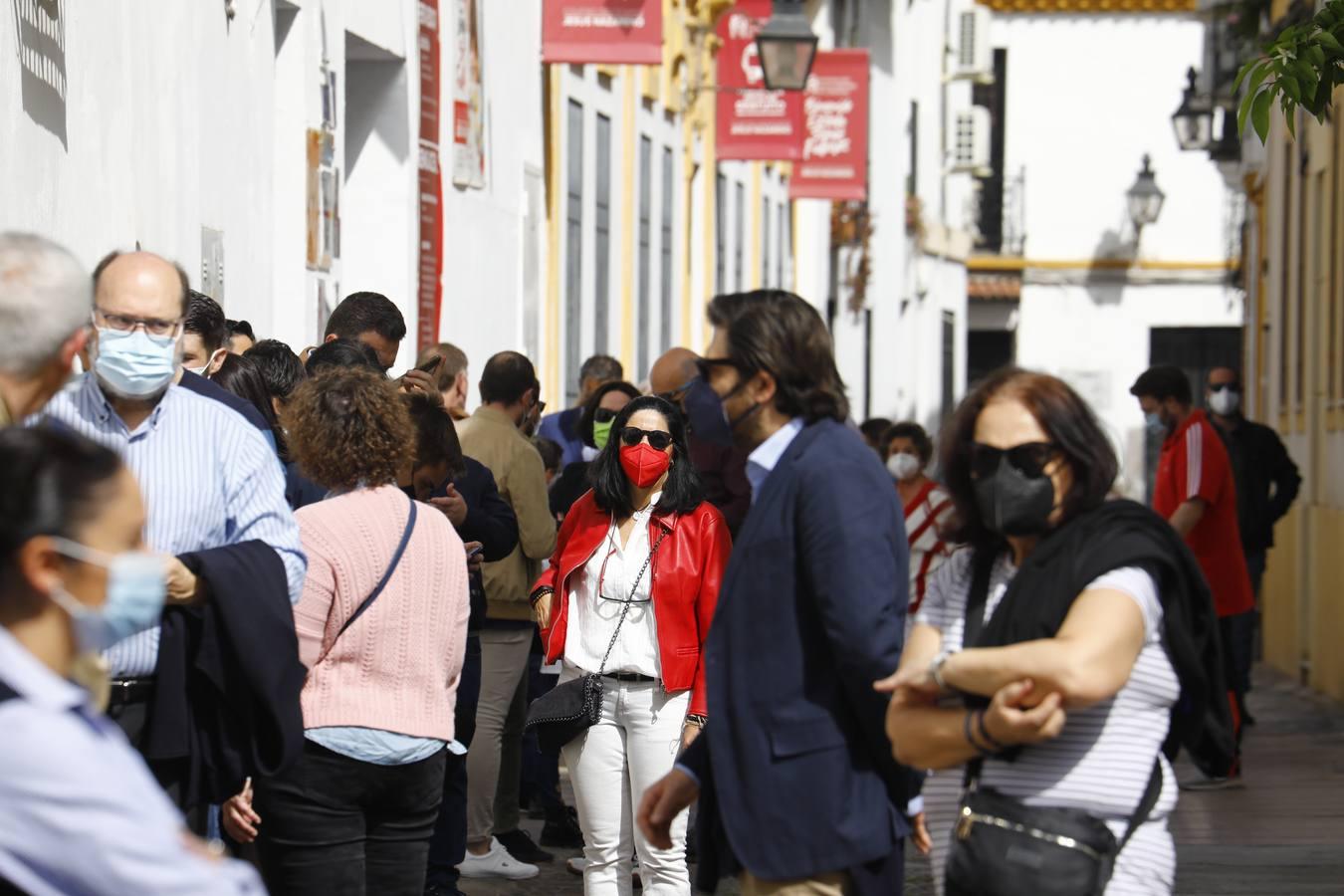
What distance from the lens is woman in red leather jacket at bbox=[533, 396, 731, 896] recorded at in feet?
24.0

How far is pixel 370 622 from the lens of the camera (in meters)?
5.86

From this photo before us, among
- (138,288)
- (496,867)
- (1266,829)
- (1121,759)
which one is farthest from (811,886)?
(1266,829)

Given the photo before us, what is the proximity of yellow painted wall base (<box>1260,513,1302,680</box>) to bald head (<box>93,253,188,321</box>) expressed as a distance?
13.8 m

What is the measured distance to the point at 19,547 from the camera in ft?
9.82

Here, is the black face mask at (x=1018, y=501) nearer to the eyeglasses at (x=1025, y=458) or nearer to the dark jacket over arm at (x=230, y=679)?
the eyeglasses at (x=1025, y=458)

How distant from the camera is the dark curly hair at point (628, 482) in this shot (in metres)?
7.62

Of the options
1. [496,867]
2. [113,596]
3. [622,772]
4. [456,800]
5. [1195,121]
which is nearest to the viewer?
[113,596]

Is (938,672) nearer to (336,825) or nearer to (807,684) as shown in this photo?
(807,684)

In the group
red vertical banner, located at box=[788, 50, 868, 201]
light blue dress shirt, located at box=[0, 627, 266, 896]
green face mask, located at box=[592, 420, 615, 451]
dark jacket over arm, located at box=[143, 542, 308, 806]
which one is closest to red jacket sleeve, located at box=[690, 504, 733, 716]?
dark jacket over arm, located at box=[143, 542, 308, 806]

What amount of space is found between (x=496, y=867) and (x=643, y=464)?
2293mm

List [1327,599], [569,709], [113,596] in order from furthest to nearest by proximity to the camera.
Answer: [1327,599], [569,709], [113,596]

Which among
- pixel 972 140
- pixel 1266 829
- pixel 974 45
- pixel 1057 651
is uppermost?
pixel 974 45

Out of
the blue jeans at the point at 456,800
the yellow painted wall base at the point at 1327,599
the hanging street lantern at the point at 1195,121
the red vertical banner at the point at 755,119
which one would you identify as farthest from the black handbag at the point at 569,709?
the hanging street lantern at the point at 1195,121

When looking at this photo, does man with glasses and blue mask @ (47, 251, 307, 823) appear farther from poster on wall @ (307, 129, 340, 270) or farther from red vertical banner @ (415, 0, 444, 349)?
red vertical banner @ (415, 0, 444, 349)
